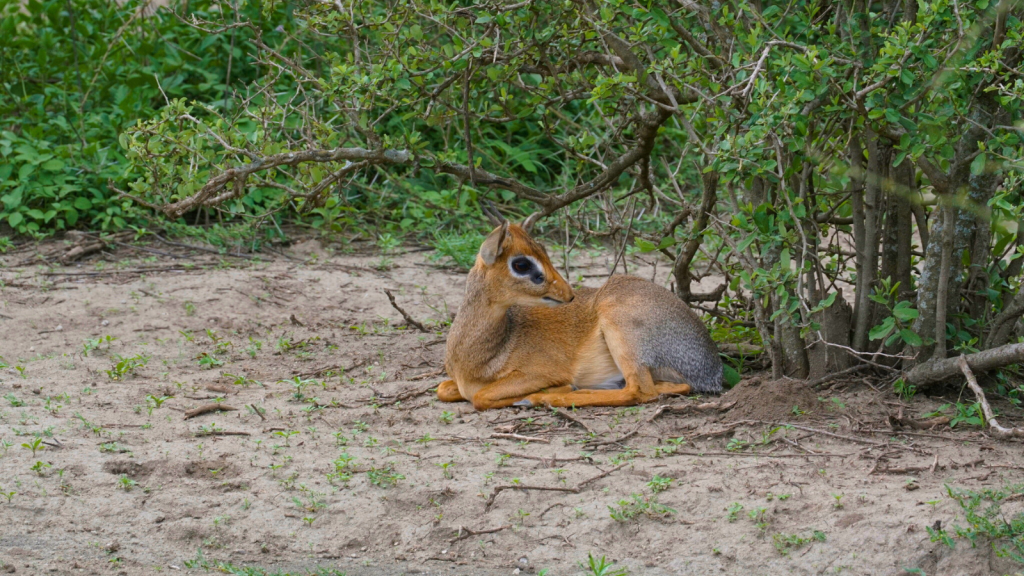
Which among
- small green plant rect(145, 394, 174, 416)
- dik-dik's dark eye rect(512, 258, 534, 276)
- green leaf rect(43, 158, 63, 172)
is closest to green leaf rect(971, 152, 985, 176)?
dik-dik's dark eye rect(512, 258, 534, 276)

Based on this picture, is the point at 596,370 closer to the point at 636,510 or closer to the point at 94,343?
the point at 636,510

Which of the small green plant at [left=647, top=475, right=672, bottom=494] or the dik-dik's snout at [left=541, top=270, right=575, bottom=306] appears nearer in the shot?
the small green plant at [left=647, top=475, right=672, bottom=494]

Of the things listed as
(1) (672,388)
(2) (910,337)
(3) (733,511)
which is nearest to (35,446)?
(3) (733,511)

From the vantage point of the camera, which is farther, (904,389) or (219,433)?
(904,389)

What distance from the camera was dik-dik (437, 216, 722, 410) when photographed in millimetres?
5875

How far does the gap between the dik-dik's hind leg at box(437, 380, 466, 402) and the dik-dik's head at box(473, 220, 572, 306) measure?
596mm

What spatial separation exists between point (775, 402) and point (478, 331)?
1.77 meters

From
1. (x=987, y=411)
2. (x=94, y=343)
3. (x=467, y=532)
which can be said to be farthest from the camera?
(x=94, y=343)

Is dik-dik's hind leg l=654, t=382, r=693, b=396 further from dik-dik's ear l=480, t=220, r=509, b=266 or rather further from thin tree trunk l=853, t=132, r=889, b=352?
dik-dik's ear l=480, t=220, r=509, b=266

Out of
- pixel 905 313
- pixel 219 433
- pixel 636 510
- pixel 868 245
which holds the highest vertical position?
pixel 868 245

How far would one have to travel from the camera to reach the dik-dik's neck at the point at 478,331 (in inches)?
235

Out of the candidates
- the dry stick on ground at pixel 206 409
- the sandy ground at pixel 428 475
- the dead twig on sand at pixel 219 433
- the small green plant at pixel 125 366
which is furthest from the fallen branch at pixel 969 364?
the small green plant at pixel 125 366

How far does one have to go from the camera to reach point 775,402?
17.4 ft

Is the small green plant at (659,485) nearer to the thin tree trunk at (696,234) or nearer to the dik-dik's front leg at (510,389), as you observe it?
the dik-dik's front leg at (510,389)
